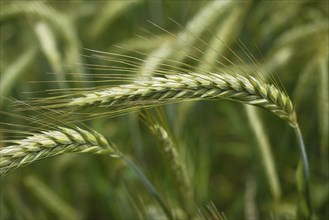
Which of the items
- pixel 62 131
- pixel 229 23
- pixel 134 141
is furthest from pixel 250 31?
pixel 62 131

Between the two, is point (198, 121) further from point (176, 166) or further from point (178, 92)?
point (178, 92)

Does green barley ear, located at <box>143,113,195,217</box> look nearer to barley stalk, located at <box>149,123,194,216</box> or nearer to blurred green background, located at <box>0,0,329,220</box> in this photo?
barley stalk, located at <box>149,123,194,216</box>

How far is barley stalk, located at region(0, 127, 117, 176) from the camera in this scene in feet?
3.34

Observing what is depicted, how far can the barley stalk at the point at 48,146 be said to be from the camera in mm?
1019

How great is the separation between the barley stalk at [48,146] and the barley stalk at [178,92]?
0.05 metres

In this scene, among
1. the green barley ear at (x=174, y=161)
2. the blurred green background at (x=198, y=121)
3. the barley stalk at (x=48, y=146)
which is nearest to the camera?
the barley stalk at (x=48, y=146)

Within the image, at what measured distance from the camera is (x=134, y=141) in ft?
6.58

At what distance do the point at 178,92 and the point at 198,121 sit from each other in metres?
0.98

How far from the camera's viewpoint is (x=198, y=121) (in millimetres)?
2059

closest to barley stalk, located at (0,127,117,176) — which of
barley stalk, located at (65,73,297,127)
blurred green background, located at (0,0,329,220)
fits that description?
barley stalk, located at (65,73,297,127)

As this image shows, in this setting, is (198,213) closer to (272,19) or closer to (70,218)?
(70,218)

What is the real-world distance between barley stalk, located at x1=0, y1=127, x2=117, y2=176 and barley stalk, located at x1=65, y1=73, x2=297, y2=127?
0.05 metres

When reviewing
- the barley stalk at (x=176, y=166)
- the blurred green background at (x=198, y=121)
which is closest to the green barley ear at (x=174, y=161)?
the barley stalk at (x=176, y=166)

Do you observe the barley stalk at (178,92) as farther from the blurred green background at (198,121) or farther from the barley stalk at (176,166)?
the blurred green background at (198,121)
